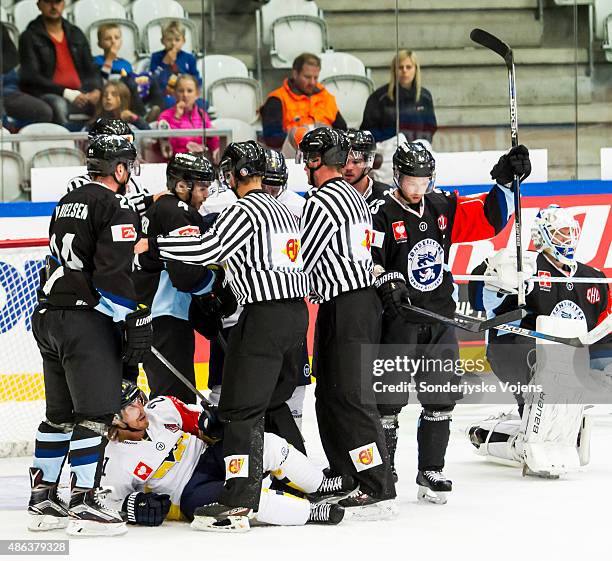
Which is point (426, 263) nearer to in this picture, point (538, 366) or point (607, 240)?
point (538, 366)

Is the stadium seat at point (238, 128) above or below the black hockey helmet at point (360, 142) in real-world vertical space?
above

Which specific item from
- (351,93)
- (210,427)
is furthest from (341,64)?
(210,427)

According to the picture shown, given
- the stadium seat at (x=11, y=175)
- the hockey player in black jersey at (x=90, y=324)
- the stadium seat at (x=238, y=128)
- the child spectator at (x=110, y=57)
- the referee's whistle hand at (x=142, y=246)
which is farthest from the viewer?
the child spectator at (x=110, y=57)

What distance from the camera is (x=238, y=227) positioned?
13.7 ft

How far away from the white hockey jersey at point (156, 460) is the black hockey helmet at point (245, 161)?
853 mm

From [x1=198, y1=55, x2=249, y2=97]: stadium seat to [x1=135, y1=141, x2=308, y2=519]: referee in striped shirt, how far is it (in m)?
3.49

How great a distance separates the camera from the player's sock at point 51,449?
4262mm

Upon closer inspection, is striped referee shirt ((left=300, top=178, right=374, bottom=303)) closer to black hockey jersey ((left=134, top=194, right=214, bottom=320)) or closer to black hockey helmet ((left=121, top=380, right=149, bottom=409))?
black hockey jersey ((left=134, top=194, right=214, bottom=320))

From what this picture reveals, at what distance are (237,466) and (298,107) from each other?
3.96 m

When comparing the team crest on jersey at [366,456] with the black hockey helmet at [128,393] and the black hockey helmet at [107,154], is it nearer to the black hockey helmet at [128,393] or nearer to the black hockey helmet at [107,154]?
the black hockey helmet at [128,393]

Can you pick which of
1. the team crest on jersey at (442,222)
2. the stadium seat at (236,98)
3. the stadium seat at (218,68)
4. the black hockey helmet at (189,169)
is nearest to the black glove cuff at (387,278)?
the team crest on jersey at (442,222)

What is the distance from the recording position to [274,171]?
4.60 m

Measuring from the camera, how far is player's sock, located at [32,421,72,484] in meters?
4.26

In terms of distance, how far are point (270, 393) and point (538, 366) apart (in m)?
1.56
